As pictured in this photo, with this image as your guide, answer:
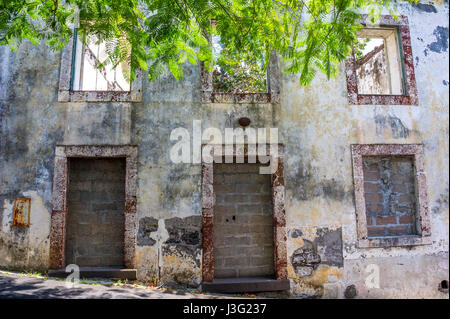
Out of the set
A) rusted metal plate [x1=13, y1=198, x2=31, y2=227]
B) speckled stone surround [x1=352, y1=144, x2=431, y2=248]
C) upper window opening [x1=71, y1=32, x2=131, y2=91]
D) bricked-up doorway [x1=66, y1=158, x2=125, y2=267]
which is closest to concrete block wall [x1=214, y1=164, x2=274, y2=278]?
speckled stone surround [x1=352, y1=144, x2=431, y2=248]

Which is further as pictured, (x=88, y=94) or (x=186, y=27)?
(x=88, y=94)

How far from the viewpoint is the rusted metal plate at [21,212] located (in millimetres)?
5546

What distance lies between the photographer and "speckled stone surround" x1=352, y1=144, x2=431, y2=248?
589 centimetres

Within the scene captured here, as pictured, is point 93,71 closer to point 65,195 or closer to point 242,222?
point 65,195

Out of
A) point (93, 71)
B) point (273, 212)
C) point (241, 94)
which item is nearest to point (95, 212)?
point (273, 212)

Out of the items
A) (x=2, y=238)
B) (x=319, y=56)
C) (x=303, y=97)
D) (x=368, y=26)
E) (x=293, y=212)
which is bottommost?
(x=2, y=238)

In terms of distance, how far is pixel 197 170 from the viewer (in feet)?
19.1

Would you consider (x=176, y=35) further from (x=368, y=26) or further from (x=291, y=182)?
(x=368, y=26)

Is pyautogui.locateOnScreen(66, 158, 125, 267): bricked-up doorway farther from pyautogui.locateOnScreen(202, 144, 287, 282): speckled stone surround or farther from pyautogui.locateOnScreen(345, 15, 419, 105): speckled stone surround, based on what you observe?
pyautogui.locateOnScreen(345, 15, 419, 105): speckled stone surround

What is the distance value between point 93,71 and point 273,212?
5934 millimetres

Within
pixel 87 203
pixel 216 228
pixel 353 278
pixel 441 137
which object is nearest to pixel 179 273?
pixel 216 228

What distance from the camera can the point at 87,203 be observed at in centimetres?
579

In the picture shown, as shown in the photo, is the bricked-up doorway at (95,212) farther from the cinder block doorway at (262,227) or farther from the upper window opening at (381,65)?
the upper window opening at (381,65)

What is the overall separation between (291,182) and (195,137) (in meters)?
1.94
